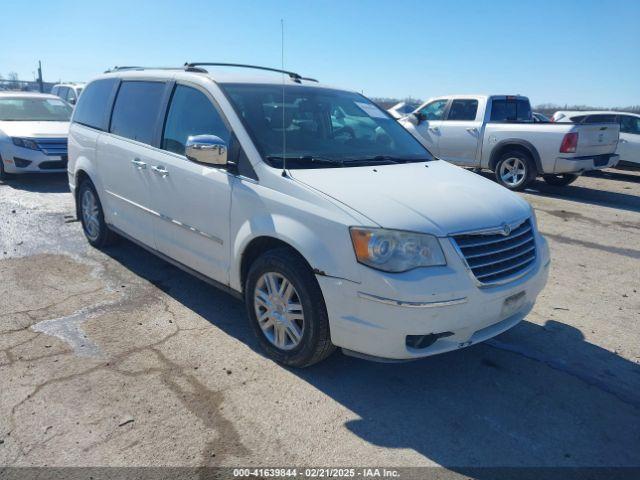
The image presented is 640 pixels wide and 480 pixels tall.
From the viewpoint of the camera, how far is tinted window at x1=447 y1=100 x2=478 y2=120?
36.3 ft

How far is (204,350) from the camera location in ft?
12.2

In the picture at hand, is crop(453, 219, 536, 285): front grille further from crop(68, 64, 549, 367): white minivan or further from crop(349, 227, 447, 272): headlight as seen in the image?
crop(349, 227, 447, 272): headlight

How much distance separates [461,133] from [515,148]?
1.23m

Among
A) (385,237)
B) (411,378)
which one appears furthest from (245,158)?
(411,378)

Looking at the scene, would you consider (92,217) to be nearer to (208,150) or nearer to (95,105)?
(95,105)

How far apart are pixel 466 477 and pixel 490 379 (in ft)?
3.24

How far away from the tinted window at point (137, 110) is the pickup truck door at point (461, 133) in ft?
25.4

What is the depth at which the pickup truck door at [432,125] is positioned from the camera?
37.6 ft

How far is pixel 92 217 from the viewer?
578cm

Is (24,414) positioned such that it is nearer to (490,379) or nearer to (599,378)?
(490,379)

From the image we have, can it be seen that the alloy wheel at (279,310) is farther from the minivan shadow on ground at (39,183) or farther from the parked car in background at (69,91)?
the parked car in background at (69,91)

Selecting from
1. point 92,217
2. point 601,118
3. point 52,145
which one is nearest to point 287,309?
point 92,217

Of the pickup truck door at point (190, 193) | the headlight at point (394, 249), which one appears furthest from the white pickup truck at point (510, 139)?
the headlight at point (394, 249)

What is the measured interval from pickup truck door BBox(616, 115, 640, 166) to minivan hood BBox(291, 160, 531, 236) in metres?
10.0
